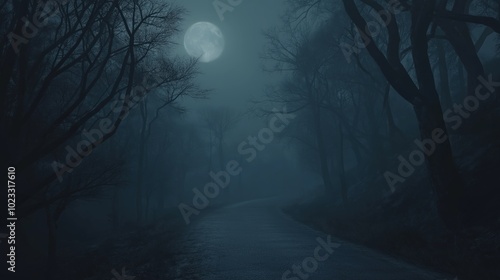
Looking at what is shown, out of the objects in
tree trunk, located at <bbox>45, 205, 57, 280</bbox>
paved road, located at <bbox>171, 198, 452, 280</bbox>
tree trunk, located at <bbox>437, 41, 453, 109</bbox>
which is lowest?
paved road, located at <bbox>171, 198, 452, 280</bbox>

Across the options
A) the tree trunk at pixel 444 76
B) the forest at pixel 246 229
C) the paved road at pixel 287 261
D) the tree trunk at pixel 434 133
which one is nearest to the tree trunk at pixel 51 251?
the forest at pixel 246 229

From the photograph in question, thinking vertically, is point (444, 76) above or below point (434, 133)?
above

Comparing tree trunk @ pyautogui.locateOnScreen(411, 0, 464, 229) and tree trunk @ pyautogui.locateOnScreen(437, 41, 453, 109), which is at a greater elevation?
tree trunk @ pyautogui.locateOnScreen(437, 41, 453, 109)

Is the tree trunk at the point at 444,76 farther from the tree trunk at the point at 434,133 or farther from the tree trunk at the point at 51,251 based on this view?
the tree trunk at the point at 51,251

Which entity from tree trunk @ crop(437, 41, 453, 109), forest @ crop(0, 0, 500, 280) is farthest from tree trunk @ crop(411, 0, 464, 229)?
tree trunk @ crop(437, 41, 453, 109)

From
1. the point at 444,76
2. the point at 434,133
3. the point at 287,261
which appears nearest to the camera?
the point at 287,261

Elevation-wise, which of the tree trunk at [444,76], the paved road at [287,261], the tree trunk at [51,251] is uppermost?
the tree trunk at [444,76]

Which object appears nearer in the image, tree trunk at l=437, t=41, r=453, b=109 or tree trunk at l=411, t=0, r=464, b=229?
tree trunk at l=411, t=0, r=464, b=229

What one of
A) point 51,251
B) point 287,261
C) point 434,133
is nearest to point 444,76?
point 434,133

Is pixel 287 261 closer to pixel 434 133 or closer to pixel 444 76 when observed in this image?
pixel 434 133

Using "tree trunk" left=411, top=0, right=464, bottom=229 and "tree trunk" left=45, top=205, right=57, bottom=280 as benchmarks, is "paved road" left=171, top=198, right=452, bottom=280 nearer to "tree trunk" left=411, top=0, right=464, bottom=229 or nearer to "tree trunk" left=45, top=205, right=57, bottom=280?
Result: "tree trunk" left=411, top=0, right=464, bottom=229

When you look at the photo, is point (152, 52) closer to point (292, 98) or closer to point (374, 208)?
point (374, 208)

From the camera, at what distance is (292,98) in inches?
1244

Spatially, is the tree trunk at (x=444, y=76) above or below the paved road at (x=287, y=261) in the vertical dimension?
above
